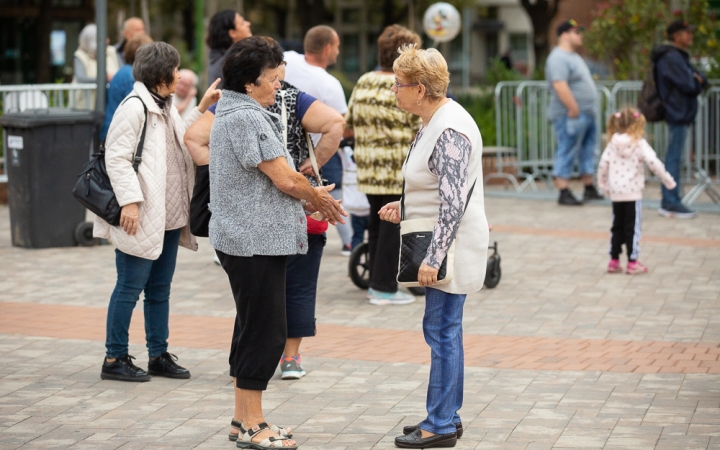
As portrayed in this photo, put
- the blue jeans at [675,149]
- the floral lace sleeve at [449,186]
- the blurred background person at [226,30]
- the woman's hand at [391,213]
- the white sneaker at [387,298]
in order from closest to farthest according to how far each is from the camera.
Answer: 1. the floral lace sleeve at [449,186]
2. the woman's hand at [391,213]
3. the white sneaker at [387,298]
4. the blurred background person at [226,30]
5. the blue jeans at [675,149]

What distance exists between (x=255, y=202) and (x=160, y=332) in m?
1.70

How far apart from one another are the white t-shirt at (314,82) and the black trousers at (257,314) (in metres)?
3.17

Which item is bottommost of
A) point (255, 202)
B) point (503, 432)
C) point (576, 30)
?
point (503, 432)

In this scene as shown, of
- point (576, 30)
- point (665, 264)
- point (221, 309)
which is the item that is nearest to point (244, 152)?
point (221, 309)

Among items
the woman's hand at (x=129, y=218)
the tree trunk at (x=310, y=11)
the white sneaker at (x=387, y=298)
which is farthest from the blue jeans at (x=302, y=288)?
the tree trunk at (x=310, y=11)

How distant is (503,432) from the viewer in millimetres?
5078

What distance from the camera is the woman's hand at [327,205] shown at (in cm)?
486

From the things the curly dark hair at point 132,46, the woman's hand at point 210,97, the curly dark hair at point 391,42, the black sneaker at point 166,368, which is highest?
the curly dark hair at point 132,46

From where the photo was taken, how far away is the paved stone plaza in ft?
16.8

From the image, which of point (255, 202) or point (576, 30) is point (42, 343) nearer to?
point (255, 202)

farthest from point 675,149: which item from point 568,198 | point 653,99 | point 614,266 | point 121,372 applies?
point 121,372

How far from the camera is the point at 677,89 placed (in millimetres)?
12047

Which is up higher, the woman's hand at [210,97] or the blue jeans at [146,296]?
the woman's hand at [210,97]

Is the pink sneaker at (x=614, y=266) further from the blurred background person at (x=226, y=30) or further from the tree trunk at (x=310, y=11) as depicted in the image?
the tree trunk at (x=310, y=11)
